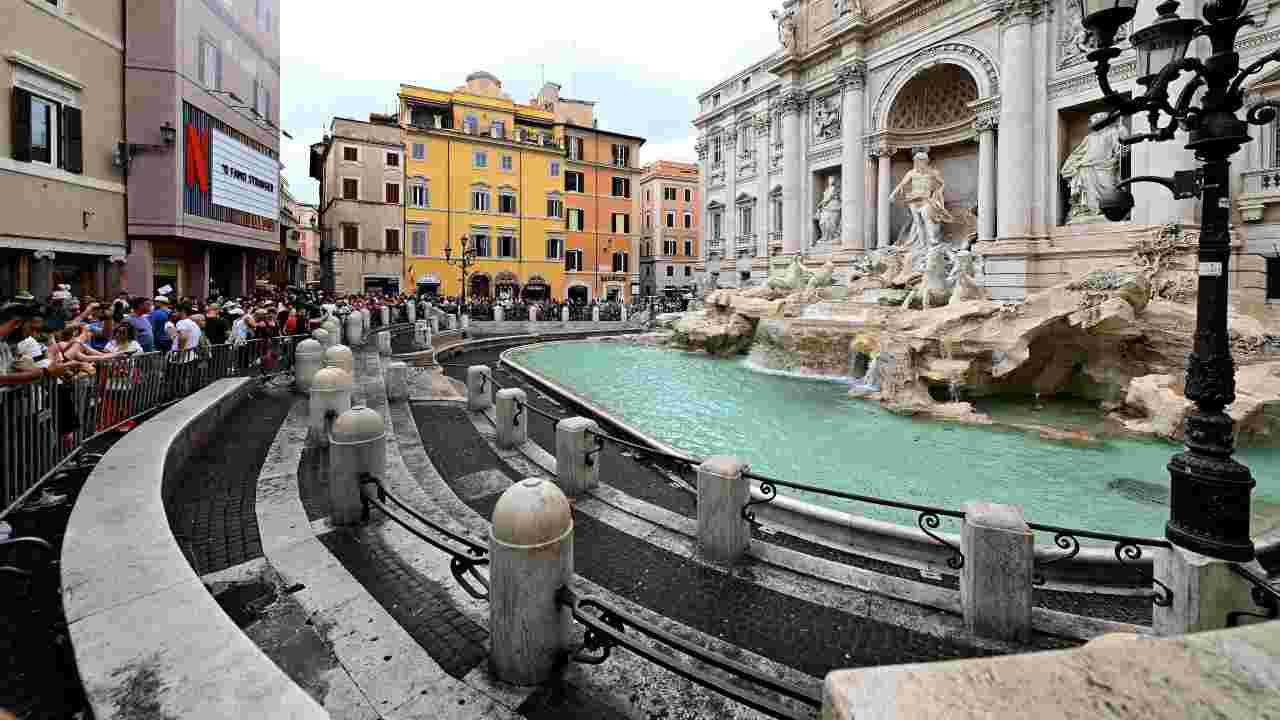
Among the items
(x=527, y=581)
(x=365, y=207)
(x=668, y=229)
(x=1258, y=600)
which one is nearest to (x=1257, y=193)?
(x=1258, y=600)

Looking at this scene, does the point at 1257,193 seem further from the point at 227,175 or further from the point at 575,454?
the point at 227,175

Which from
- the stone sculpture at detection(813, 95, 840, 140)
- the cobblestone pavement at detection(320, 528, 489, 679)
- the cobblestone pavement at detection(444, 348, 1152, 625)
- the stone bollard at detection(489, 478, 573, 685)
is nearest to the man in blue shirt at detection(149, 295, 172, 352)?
the cobblestone pavement at detection(444, 348, 1152, 625)

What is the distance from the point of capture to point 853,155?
26.0 metres

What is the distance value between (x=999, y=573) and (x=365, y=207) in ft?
144

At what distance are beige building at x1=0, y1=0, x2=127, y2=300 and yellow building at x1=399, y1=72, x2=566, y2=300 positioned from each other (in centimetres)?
2564

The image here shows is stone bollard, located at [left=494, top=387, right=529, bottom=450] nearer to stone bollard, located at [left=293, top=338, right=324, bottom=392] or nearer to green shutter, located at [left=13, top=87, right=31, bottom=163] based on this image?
stone bollard, located at [left=293, top=338, right=324, bottom=392]

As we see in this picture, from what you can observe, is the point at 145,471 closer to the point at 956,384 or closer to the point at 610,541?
the point at 610,541

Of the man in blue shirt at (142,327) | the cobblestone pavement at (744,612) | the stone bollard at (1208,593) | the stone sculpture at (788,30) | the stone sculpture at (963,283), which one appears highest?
the stone sculpture at (788,30)

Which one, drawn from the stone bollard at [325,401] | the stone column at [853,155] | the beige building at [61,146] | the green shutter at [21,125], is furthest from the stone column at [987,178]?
the green shutter at [21,125]

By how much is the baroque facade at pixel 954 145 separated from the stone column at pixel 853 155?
57mm

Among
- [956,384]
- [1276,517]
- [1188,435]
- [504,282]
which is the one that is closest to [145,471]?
[1188,435]

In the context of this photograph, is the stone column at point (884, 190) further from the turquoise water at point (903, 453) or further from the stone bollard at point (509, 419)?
the stone bollard at point (509, 419)

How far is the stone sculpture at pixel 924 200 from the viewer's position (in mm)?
21234

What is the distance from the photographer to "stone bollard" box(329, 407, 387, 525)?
17.1 feet
